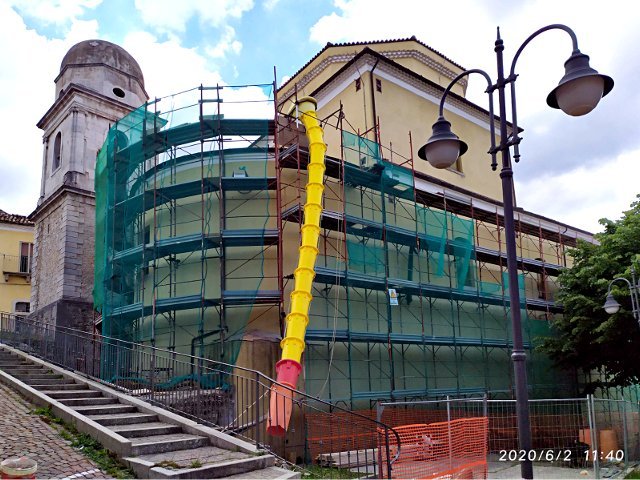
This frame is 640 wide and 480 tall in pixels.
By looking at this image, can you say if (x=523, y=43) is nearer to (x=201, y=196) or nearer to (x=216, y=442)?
(x=216, y=442)

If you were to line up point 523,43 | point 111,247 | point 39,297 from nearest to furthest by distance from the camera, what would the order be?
1. point 523,43
2. point 111,247
3. point 39,297

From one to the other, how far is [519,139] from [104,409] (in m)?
8.91

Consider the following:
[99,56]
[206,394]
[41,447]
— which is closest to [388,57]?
[99,56]

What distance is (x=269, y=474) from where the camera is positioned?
28.5 feet

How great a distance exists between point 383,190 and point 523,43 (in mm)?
12917

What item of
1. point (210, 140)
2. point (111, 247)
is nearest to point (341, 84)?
point (210, 140)

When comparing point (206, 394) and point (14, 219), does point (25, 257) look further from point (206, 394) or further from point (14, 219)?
point (206, 394)

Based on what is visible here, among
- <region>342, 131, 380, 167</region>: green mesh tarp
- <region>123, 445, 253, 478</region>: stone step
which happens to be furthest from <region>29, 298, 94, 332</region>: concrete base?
<region>123, 445, 253, 478</region>: stone step

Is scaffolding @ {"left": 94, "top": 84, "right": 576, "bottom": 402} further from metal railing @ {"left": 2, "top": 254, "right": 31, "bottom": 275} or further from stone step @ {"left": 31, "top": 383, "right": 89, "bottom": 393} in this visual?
metal railing @ {"left": 2, "top": 254, "right": 31, "bottom": 275}

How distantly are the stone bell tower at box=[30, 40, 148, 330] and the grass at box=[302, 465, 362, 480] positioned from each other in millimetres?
16545

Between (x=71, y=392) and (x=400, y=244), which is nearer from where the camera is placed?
(x=71, y=392)

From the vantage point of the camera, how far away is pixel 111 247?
1997 centimetres

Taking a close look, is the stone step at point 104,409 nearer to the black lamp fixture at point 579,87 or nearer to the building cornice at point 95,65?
the black lamp fixture at point 579,87

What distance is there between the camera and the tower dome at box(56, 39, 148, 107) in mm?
29031
